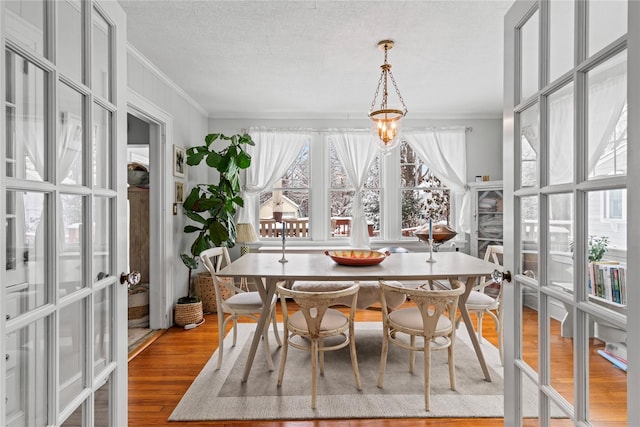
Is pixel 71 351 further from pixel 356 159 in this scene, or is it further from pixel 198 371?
pixel 356 159

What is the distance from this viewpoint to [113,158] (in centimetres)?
130

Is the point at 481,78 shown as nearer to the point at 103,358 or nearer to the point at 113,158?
the point at 113,158

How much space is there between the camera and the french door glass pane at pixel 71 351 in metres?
1.02

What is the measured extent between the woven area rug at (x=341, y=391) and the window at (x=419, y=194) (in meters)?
2.32

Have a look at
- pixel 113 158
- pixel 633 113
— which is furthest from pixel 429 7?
pixel 113 158

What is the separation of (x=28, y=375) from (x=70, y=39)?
95 centimetres

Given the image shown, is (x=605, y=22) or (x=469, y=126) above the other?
(x=469, y=126)

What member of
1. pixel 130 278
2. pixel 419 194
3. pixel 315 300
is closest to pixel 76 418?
pixel 130 278

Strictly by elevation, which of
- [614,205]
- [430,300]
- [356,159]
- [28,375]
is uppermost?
[356,159]

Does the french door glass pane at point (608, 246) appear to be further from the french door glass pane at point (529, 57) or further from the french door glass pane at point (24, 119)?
the french door glass pane at point (24, 119)

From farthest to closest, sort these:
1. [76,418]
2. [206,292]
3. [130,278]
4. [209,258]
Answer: [206,292]
[209,258]
[130,278]
[76,418]

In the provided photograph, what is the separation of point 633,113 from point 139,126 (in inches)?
189

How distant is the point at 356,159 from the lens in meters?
4.83

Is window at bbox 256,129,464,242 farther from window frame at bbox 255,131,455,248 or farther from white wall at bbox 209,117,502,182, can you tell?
white wall at bbox 209,117,502,182
